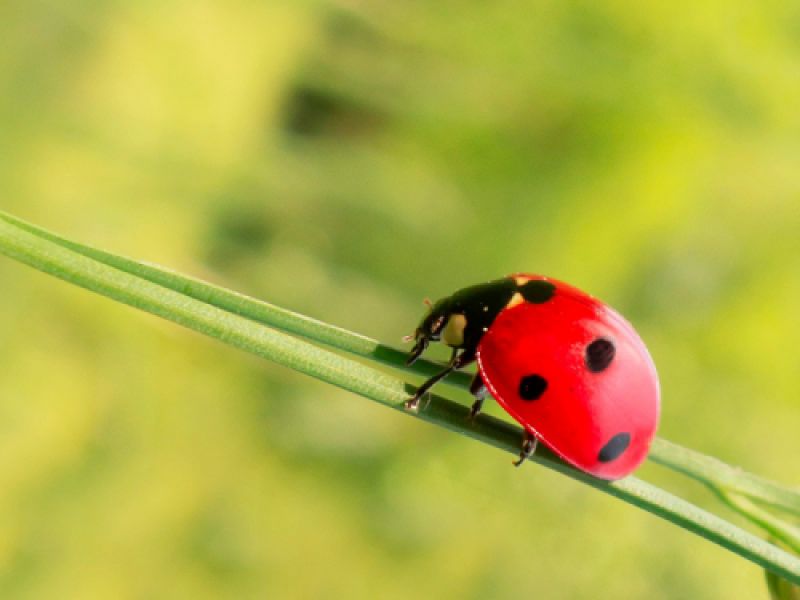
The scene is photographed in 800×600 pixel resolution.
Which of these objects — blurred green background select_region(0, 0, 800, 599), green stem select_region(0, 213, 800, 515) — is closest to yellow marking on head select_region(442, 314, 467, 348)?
green stem select_region(0, 213, 800, 515)

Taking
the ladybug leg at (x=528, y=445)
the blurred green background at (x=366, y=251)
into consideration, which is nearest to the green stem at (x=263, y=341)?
the ladybug leg at (x=528, y=445)

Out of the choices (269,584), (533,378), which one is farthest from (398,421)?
(533,378)

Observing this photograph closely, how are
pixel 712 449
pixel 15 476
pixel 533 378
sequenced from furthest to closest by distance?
pixel 712 449 < pixel 15 476 < pixel 533 378

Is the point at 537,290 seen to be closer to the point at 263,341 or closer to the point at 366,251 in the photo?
the point at 263,341

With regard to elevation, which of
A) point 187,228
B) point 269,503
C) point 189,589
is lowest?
point 189,589

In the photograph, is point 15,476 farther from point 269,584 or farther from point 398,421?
point 398,421
